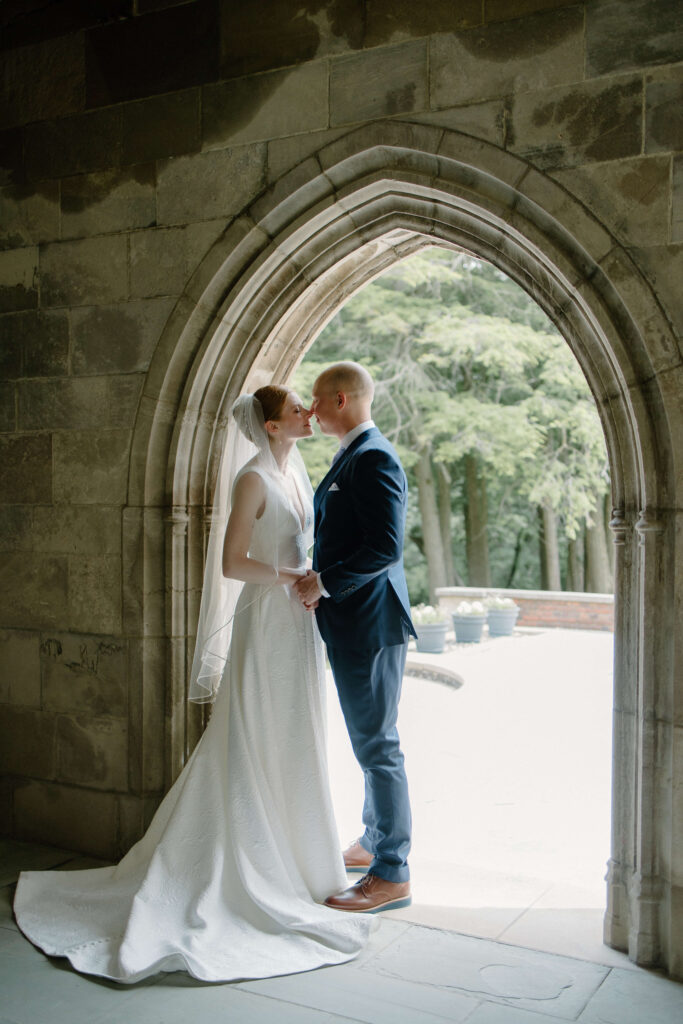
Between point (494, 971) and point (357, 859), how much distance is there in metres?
0.80

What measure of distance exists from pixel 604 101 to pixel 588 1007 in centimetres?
244

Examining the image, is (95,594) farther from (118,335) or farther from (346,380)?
(346,380)

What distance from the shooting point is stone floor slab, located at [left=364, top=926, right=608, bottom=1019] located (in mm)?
2414

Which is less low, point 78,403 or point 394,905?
point 78,403

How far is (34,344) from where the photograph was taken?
3.57 metres

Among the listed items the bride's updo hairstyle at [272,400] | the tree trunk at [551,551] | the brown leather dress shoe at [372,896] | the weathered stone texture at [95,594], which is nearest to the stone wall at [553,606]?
the tree trunk at [551,551]

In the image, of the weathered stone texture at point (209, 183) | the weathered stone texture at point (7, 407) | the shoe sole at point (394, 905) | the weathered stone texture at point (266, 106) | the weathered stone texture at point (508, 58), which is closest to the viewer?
the weathered stone texture at point (508, 58)

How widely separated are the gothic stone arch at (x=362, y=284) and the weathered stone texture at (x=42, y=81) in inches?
36.6

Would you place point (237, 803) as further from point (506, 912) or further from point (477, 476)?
point (477, 476)

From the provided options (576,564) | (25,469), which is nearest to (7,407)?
(25,469)

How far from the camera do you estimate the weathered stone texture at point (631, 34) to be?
251 centimetres

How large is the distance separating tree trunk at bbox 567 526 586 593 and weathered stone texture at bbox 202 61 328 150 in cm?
1176

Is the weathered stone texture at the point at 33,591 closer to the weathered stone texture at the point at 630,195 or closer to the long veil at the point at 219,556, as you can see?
the long veil at the point at 219,556

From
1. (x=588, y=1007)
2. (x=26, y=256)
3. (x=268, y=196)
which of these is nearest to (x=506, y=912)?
(x=588, y=1007)
